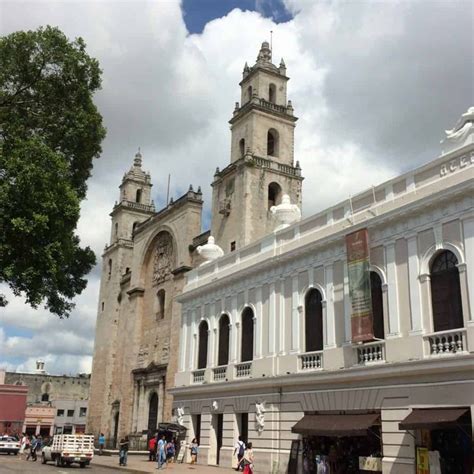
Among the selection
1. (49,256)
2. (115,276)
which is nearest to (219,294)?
(49,256)

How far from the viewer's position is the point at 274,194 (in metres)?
37.2

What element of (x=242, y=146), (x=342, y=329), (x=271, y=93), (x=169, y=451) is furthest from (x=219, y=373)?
(x=271, y=93)

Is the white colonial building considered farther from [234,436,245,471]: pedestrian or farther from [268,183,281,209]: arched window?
[268,183,281,209]: arched window

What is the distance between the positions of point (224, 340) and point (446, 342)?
12.1 metres

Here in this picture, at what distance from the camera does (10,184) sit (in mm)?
13422

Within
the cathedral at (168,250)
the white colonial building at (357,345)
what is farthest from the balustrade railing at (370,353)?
the cathedral at (168,250)

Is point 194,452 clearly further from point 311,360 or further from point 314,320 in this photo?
point 314,320

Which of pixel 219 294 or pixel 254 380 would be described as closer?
pixel 254 380

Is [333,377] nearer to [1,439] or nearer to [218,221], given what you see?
[218,221]

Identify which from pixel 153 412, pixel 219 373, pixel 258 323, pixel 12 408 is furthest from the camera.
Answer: pixel 12 408

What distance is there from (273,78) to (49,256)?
1107 inches

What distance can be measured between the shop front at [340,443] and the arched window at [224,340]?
21.2 ft

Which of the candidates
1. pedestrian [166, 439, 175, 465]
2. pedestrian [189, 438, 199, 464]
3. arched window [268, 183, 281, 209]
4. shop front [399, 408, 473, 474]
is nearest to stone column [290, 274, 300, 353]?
shop front [399, 408, 473, 474]

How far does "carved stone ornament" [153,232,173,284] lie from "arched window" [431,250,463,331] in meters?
28.6
